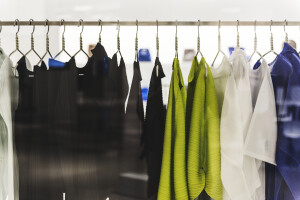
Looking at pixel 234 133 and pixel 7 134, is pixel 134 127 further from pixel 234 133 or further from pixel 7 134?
pixel 7 134

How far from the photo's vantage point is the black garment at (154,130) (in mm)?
975

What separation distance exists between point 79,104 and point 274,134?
70 centimetres

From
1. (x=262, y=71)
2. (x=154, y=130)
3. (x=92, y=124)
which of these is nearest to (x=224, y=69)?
(x=262, y=71)

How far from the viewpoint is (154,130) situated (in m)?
0.98

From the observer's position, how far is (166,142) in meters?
0.95

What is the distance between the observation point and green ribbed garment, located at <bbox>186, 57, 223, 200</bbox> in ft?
3.03

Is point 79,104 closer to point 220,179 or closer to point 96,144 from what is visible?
point 96,144

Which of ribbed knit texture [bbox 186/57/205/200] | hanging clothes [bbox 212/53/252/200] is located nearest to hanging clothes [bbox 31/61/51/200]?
ribbed knit texture [bbox 186/57/205/200]

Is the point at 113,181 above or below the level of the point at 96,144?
below

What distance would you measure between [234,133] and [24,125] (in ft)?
2.51

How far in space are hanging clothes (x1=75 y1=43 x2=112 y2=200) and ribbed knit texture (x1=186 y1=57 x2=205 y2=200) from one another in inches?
11.5
